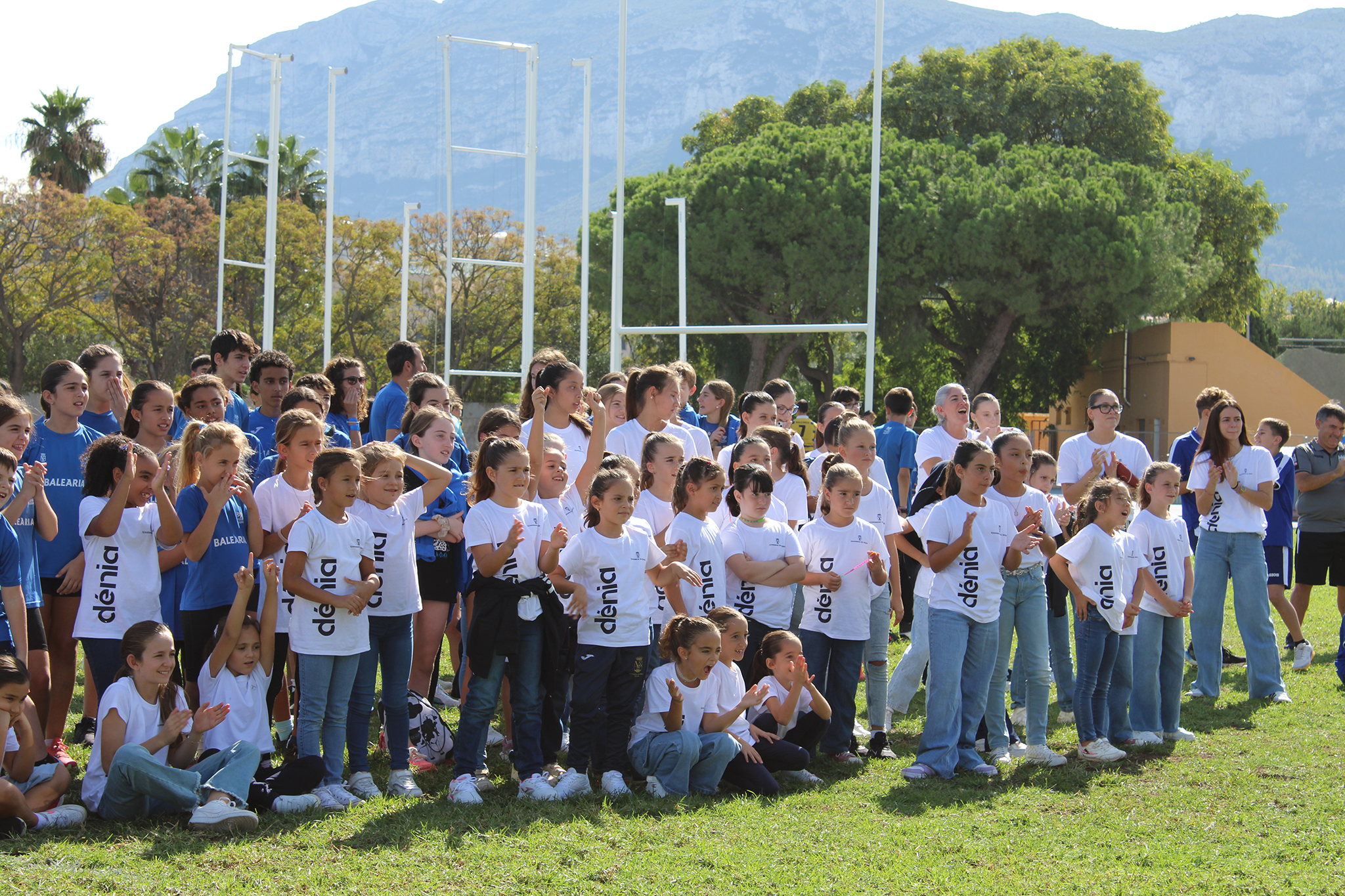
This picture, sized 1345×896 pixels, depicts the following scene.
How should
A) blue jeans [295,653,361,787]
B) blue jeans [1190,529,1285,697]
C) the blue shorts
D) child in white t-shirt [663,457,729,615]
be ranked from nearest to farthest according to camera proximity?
blue jeans [295,653,361,787]
child in white t-shirt [663,457,729,615]
blue jeans [1190,529,1285,697]
the blue shorts

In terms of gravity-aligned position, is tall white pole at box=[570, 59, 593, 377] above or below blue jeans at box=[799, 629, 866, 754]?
above

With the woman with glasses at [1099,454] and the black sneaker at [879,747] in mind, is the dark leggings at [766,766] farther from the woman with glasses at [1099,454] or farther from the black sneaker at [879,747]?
the woman with glasses at [1099,454]

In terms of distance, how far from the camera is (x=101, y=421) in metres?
5.92

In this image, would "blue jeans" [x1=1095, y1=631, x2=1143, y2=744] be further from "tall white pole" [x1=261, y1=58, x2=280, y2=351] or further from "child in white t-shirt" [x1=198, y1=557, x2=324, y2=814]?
"tall white pole" [x1=261, y1=58, x2=280, y2=351]

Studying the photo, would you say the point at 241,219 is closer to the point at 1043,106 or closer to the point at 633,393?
the point at 1043,106

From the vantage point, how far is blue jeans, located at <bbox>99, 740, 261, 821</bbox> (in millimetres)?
4324

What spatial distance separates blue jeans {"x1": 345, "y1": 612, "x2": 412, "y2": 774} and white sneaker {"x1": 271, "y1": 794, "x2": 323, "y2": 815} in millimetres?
337

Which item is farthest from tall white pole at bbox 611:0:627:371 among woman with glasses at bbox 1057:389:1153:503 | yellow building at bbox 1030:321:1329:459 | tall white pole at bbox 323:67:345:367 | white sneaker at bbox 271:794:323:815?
yellow building at bbox 1030:321:1329:459

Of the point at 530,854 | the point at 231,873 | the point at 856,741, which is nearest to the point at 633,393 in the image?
the point at 856,741

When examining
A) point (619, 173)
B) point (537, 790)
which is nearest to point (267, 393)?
point (537, 790)

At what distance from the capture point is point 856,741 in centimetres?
601

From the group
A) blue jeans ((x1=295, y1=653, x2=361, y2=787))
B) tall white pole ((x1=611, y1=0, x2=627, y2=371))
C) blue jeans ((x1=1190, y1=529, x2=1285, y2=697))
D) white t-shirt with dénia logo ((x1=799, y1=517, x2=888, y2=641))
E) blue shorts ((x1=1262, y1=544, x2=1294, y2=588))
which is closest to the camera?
blue jeans ((x1=295, y1=653, x2=361, y2=787))

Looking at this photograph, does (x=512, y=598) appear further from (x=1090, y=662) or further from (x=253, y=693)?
(x=1090, y=662)

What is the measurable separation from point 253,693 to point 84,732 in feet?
4.87
